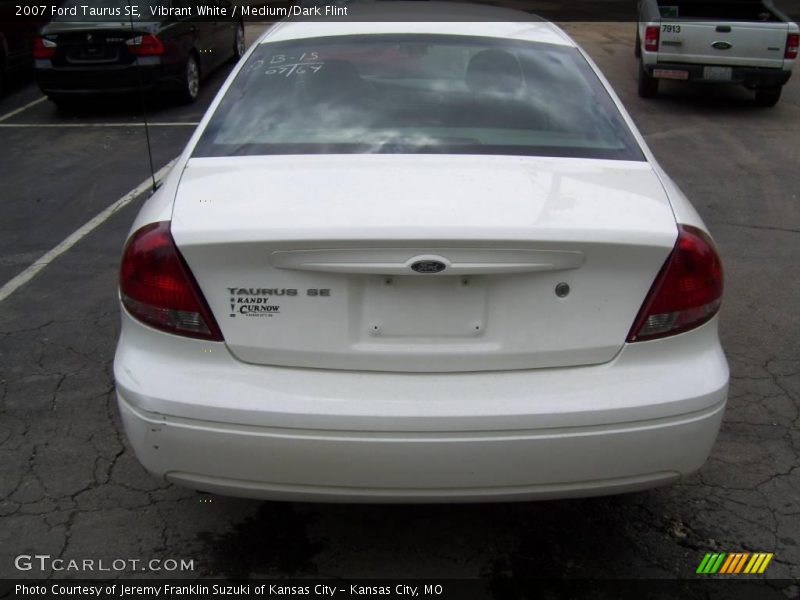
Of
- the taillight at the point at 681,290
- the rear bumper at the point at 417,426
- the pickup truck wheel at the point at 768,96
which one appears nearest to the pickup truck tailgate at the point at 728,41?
the pickup truck wheel at the point at 768,96

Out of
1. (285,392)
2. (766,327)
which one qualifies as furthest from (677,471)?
(766,327)

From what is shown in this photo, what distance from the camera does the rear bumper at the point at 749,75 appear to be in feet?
34.3

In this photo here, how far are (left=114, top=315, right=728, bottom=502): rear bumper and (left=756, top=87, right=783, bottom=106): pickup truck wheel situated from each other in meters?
9.54

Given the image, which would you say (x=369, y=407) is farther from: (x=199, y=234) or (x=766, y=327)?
(x=766, y=327)

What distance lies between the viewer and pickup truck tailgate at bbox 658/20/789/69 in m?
10.3

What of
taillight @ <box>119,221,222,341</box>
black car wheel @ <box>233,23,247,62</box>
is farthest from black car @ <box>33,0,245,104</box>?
taillight @ <box>119,221,222,341</box>

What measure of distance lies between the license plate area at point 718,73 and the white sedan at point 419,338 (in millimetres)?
8678

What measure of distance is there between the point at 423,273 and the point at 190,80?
31.4 ft

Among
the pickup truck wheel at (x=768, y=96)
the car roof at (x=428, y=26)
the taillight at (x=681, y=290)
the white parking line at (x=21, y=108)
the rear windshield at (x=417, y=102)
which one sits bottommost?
the pickup truck wheel at (x=768, y=96)

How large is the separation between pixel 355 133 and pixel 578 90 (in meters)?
0.97

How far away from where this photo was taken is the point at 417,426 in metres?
2.42

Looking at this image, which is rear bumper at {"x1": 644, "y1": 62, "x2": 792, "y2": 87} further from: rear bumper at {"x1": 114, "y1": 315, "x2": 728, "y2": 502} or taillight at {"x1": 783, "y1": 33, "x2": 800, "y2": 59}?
rear bumper at {"x1": 114, "y1": 315, "x2": 728, "y2": 502}

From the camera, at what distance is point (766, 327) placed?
4.87m

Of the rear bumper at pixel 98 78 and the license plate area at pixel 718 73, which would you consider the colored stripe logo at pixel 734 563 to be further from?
the rear bumper at pixel 98 78
